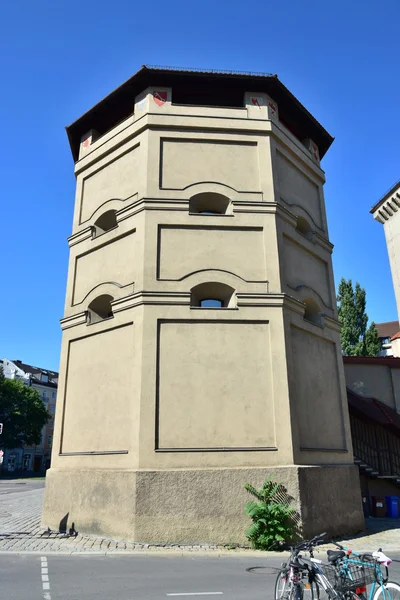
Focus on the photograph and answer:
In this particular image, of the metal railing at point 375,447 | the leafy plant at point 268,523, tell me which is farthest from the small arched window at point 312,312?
the leafy plant at point 268,523

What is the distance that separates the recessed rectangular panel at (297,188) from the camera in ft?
59.4

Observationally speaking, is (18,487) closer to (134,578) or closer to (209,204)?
(209,204)

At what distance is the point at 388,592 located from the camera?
A: 18.5ft

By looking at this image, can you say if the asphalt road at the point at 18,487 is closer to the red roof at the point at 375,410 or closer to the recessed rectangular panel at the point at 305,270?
the red roof at the point at 375,410

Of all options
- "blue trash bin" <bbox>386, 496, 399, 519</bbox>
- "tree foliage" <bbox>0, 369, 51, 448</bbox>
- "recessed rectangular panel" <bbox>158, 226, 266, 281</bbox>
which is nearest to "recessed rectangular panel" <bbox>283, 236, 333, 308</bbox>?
"recessed rectangular panel" <bbox>158, 226, 266, 281</bbox>

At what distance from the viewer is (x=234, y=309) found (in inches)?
590

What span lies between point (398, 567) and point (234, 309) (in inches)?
314

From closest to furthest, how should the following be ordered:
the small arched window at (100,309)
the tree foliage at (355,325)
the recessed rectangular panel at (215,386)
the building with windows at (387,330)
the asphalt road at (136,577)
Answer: the asphalt road at (136,577)
the recessed rectangular panel at (215,386)
the small arched window at (100,309)
the tree foliage at (355,325)
the building with windows at (387,330)

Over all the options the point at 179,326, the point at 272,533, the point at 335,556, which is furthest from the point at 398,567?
the point at 179,326

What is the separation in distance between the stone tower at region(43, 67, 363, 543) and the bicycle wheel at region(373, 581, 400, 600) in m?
7.47

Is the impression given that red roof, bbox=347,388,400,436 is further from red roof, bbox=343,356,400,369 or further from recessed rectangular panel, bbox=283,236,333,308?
recessed rectangular panel, bbox=283,236,333,308

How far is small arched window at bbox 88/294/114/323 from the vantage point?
1664 cm

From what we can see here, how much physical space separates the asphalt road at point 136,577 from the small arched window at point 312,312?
28.7 ft

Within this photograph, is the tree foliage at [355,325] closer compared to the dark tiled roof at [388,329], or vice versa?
the tree foliage at [355,325]
